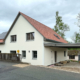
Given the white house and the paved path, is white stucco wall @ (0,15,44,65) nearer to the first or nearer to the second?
the white house

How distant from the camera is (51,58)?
13.8m

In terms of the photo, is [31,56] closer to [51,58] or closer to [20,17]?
[51,58]

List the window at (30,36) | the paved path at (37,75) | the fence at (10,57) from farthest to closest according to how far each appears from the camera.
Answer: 1. the fence at (10,57)
2. the window at (30,36)
3. the paved path at (37,75)

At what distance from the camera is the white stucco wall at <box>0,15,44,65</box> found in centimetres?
1218

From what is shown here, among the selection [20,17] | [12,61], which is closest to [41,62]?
[12,61]

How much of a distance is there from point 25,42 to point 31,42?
119 centimetres

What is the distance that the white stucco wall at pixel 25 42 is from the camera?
1218 centimetres

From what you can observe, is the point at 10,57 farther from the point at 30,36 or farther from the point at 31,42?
the point at 30,36

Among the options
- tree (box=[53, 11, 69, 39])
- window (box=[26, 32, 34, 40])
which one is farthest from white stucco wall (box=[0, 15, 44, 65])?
tree (box=[53, 11, 69, 39])

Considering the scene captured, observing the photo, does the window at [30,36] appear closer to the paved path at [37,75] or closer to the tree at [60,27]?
the paved path at [37,75]

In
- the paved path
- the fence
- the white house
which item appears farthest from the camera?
the fence

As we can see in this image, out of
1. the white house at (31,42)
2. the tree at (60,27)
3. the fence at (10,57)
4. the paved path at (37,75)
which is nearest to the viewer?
the paved path at (37,75)

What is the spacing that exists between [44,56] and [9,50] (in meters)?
7.21

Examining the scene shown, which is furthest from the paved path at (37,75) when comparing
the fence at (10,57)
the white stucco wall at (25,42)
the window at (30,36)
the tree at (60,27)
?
the tree at (60,27)
